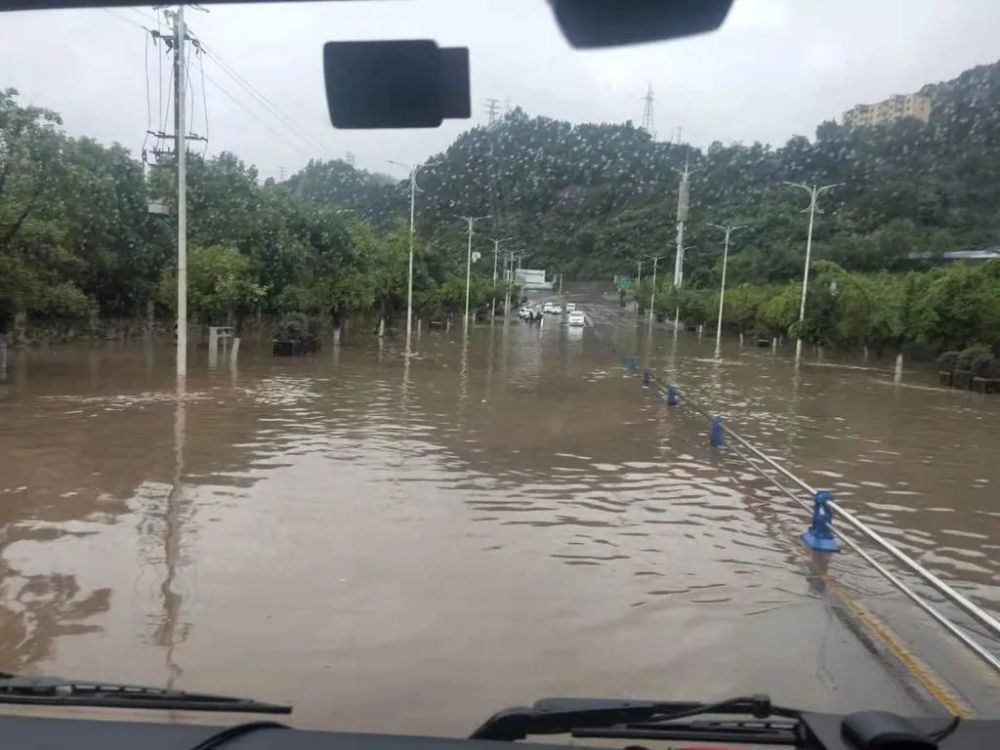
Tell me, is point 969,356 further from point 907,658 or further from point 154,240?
point 154,240

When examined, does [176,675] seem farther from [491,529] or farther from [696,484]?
[696,484]

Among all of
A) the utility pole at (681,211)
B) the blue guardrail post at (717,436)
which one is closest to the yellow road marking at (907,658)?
the blue guardrail post at (717,436)

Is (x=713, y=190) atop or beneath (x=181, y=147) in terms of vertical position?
atop

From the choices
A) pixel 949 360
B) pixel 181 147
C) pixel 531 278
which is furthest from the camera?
pixel 531 278

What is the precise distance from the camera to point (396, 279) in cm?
4734

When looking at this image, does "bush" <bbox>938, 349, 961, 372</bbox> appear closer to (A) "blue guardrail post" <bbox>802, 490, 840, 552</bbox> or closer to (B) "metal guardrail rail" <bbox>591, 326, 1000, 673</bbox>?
(B) "metal guardrail rail" <bbox>591, 326, 1000, 673</bbox>

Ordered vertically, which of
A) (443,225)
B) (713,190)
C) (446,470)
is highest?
(713,190)

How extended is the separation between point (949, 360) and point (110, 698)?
3079 cm

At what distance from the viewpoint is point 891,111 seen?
49.0 m

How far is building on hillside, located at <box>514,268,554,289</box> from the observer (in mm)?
106250

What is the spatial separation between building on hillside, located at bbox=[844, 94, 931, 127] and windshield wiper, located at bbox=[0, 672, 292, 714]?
1646 inches

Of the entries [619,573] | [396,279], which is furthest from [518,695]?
[396,279]

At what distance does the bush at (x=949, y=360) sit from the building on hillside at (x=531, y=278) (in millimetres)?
73315

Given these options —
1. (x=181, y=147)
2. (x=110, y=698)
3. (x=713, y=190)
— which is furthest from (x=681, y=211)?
(x=110, y=698)
